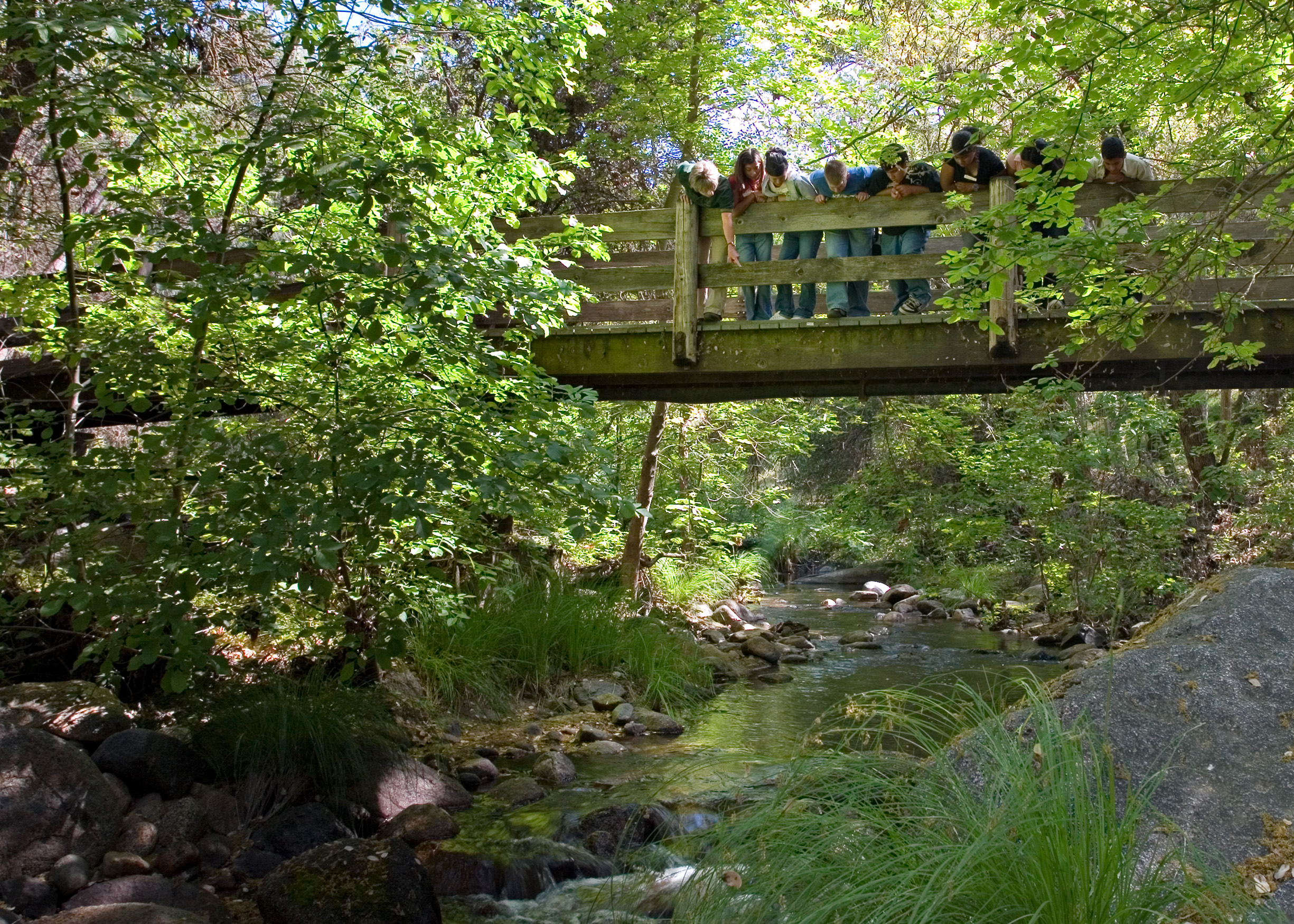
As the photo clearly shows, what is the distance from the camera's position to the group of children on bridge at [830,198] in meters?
7.01

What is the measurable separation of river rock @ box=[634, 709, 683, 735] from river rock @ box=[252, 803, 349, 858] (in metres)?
3.07

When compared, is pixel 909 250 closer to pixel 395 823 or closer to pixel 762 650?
pixel 395 823

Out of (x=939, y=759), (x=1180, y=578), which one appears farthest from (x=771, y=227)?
(x=1180, y=578)

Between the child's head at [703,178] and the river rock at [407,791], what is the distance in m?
4.26

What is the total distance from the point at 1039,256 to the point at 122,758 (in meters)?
5.28

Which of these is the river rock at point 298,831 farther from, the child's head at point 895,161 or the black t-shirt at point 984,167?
the black t-shirt at point 984,167

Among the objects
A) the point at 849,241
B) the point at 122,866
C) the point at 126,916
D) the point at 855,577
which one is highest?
the point at 849,241

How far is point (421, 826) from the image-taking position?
5.80 meters

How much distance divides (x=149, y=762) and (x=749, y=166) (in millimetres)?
5333

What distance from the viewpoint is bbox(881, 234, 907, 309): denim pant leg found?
7387 millimetres

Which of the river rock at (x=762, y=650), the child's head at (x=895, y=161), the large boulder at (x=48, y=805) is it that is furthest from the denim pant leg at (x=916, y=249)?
the large boulder at (x=48, y=805)


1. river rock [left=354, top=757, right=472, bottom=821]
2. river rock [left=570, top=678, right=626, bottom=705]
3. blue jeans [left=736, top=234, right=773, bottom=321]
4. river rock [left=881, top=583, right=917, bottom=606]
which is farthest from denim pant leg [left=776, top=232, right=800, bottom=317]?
river rock [left=881, top=583, right=917, bottom=606]

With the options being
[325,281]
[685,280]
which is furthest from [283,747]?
[685,280]

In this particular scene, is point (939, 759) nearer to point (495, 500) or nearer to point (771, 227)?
point (495, 500)
